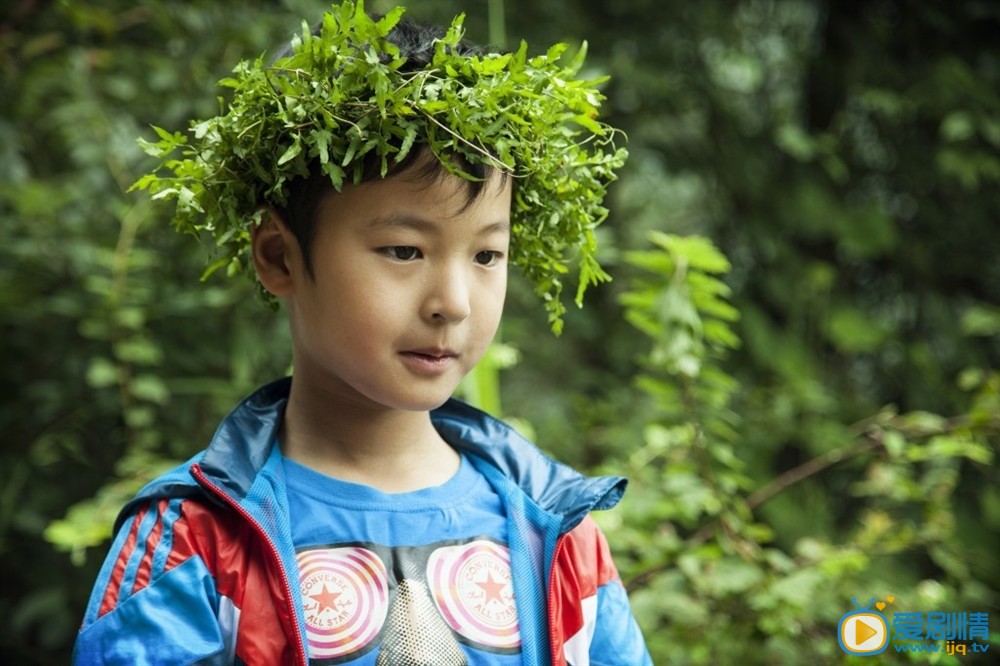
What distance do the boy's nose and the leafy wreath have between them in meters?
0.13

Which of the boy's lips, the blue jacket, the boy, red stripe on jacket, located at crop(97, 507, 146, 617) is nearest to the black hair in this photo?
the boy

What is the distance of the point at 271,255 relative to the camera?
1398 millimetres

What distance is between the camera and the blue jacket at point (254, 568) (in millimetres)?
1195

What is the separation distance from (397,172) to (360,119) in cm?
8

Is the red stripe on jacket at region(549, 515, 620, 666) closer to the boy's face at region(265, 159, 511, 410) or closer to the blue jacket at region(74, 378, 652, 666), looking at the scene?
the blue jacket at region(74, 378, 652, 666)

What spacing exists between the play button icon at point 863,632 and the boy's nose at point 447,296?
4.15 ft

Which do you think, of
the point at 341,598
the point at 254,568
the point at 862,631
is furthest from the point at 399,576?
the point at 862,631

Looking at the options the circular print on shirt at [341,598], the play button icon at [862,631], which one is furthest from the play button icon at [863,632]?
the circular print on shirt at [341,598]

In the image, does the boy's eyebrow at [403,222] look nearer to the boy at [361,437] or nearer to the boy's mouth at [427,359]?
the boy at [361,437]

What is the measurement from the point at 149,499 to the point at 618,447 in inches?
66.5

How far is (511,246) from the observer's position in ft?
5.08

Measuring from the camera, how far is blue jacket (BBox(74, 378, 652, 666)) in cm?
120

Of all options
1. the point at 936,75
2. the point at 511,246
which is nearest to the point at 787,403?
the point at 936,75

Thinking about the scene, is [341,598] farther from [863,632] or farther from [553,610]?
[863,632]
